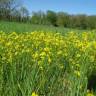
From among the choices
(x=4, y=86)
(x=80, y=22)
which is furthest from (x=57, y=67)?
(x=80, y=22)

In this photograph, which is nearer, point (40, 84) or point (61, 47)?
point (40, 84)

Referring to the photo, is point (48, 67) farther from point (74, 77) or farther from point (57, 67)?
point (74, 77)

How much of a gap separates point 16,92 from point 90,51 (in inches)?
58.7

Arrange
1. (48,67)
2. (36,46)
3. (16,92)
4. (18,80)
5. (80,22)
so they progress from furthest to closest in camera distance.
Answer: (80,22)
(36,46)
(48,67)
(18,80)
(16,92)

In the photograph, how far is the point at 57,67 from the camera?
3764 mm

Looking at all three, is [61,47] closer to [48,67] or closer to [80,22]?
[48,67]

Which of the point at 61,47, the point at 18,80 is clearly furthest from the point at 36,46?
the point at 18,80

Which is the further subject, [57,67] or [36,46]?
[36,46]

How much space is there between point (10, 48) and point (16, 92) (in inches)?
57.3

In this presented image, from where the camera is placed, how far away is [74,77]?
3123mm

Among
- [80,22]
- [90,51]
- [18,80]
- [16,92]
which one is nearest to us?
[16,92]

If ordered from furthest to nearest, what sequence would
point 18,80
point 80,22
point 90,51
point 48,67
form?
point 80,22 < point 90,51 < point 48,67 < point 18,80

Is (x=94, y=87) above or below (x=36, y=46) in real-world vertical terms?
below

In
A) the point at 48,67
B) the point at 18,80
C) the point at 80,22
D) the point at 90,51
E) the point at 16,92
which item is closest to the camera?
the point at 16,92
